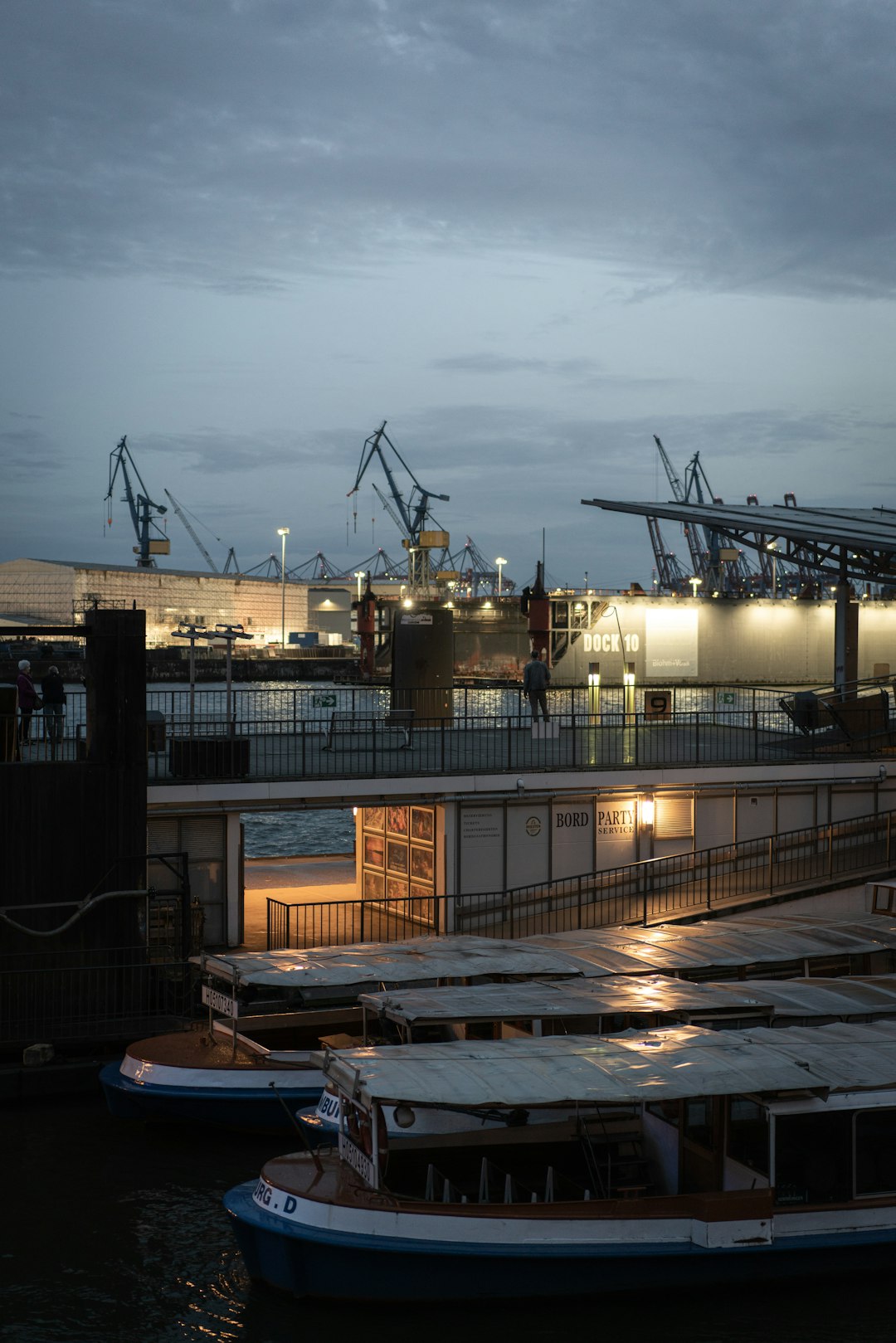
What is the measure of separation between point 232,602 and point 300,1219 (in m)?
186

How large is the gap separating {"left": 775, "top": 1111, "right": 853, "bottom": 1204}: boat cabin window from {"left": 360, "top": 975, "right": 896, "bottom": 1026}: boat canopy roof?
297 centimetres

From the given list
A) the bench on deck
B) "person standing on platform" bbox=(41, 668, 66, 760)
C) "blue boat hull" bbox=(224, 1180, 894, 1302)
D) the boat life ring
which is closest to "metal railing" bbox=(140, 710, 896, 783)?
the bench on deck

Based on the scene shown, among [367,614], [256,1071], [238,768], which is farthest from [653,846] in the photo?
[367,614]

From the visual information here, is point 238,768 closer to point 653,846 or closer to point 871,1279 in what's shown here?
point 653,846

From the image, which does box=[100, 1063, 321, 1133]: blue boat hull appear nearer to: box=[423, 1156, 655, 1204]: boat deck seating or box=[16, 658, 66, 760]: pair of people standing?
box=[423, 1156, 655, 1204]: boat deck seating

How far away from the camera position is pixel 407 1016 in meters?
15.7

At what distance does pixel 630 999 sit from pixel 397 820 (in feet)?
38.5

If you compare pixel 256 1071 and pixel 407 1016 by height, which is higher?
pixel 407 1016

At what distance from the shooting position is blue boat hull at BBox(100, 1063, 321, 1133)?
18.0 meters

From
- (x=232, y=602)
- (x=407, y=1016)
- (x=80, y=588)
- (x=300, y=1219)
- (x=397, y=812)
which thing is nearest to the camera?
(x=300, y=1219)

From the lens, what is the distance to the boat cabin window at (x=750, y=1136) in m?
14.0

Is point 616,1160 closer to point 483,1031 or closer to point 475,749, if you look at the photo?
point 483,1031

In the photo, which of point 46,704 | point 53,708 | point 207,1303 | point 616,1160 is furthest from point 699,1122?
point 46,704

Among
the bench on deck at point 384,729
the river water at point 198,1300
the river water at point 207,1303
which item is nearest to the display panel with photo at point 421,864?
the bench on deck at point 384,729
